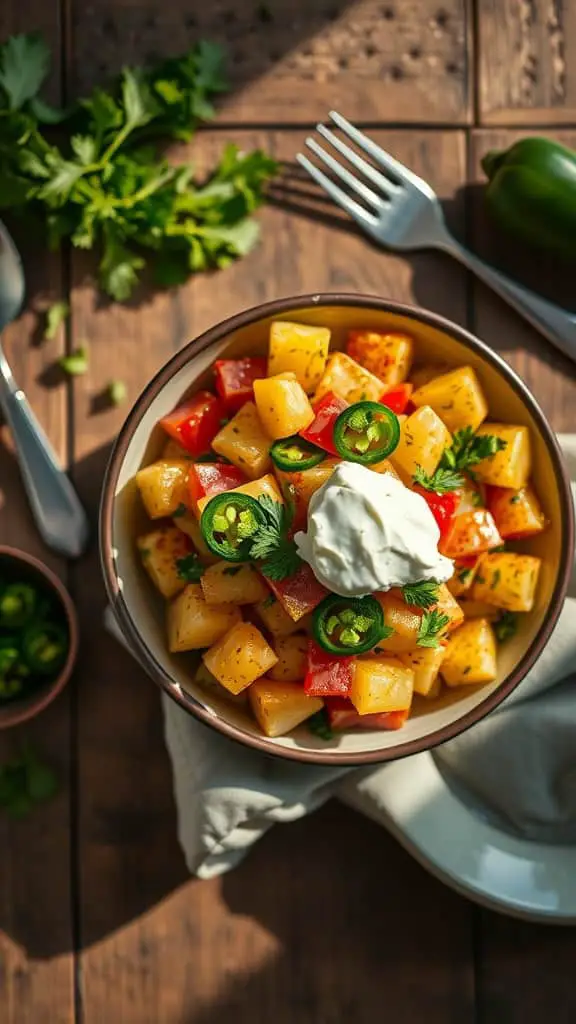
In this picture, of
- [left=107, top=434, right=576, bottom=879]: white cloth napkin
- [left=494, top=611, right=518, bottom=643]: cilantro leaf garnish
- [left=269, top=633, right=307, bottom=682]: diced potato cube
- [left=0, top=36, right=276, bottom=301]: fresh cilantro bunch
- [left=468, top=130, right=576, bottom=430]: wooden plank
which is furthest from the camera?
[left=468, top=130, right=576, bottom=430]: wooden plank

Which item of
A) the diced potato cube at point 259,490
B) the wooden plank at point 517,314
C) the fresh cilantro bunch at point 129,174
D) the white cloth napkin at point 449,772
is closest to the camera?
the diced potato cube at point 259,490

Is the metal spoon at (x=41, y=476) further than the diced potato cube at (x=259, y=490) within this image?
Yes

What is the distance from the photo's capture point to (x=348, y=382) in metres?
2.19

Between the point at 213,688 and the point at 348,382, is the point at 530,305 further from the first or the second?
the point at 213,688

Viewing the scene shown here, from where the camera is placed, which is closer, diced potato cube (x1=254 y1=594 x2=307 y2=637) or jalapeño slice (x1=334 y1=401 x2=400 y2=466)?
jalapeño slice (x1=334 y1=401 x2=400 y2=466)

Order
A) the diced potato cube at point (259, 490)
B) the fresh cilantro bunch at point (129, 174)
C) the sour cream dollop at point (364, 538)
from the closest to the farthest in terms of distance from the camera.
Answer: the sour cream dollop at point (364, 538), the diced potato cube at point (259, 490), the fresh cilantro bunch at point (129, 174)

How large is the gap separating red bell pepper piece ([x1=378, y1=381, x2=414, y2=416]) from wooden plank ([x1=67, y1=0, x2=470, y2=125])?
0.88m

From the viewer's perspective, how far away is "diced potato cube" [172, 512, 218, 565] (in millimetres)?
2191

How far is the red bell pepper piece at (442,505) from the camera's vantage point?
211 centimetres

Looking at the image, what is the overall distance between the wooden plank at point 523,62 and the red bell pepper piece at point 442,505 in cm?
118

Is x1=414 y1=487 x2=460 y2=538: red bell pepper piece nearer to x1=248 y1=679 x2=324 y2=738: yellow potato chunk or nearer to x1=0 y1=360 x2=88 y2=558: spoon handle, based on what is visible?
x1=248 y1=679 x2=324 y2=738: yellow potato chunk

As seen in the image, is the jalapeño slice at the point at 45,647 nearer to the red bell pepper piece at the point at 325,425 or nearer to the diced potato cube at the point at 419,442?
the red bell pepper piece at the point at 325,425

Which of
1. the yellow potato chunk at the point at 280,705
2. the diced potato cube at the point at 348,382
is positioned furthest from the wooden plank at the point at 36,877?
the diced potato cube at the point at 348,382

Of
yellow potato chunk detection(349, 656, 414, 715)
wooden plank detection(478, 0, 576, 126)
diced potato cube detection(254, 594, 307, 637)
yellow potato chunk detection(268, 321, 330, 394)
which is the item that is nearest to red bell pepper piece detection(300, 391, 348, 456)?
yellow potato chunk detection(268, 321, 330, 394)
